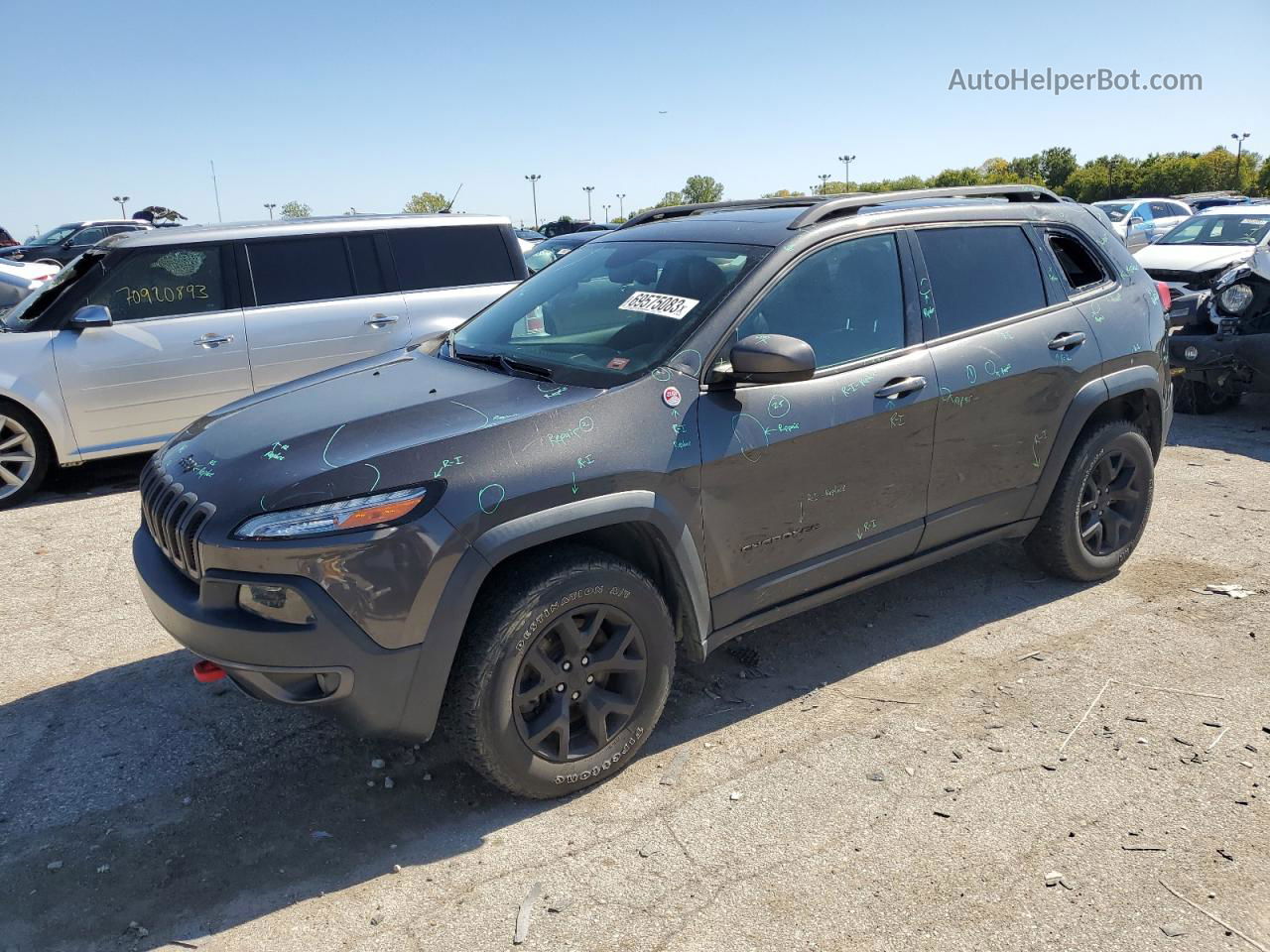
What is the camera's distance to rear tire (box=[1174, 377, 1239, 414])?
8.59 meters

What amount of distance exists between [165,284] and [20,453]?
4.92ft

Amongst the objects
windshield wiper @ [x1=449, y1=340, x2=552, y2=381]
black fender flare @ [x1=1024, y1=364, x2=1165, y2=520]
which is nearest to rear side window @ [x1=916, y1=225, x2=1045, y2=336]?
black fender flare @ [x1=1024, y1=364, x2=1165, y2=520]

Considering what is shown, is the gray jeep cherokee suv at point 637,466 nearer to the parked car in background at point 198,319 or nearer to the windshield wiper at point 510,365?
the windshield wiper at point 510,365

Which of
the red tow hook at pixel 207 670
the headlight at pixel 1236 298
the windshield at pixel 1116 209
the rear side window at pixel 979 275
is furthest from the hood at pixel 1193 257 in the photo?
the windshield at pixel 1116 209

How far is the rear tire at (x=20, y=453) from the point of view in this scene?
651 centimetres

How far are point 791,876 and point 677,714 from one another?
0.98 meters

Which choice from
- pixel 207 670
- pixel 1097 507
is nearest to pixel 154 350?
pixel 207 670

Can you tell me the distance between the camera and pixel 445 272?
776 cm

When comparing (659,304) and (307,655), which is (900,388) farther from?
(307,655)

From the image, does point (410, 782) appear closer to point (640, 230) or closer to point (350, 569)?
point (350, 569)

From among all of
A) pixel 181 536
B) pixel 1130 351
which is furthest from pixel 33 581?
pixel 1130 351

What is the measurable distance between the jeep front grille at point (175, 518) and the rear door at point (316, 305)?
3918 millimetres

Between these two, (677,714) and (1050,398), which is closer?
(677,714)

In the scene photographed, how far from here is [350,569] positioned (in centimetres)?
267
